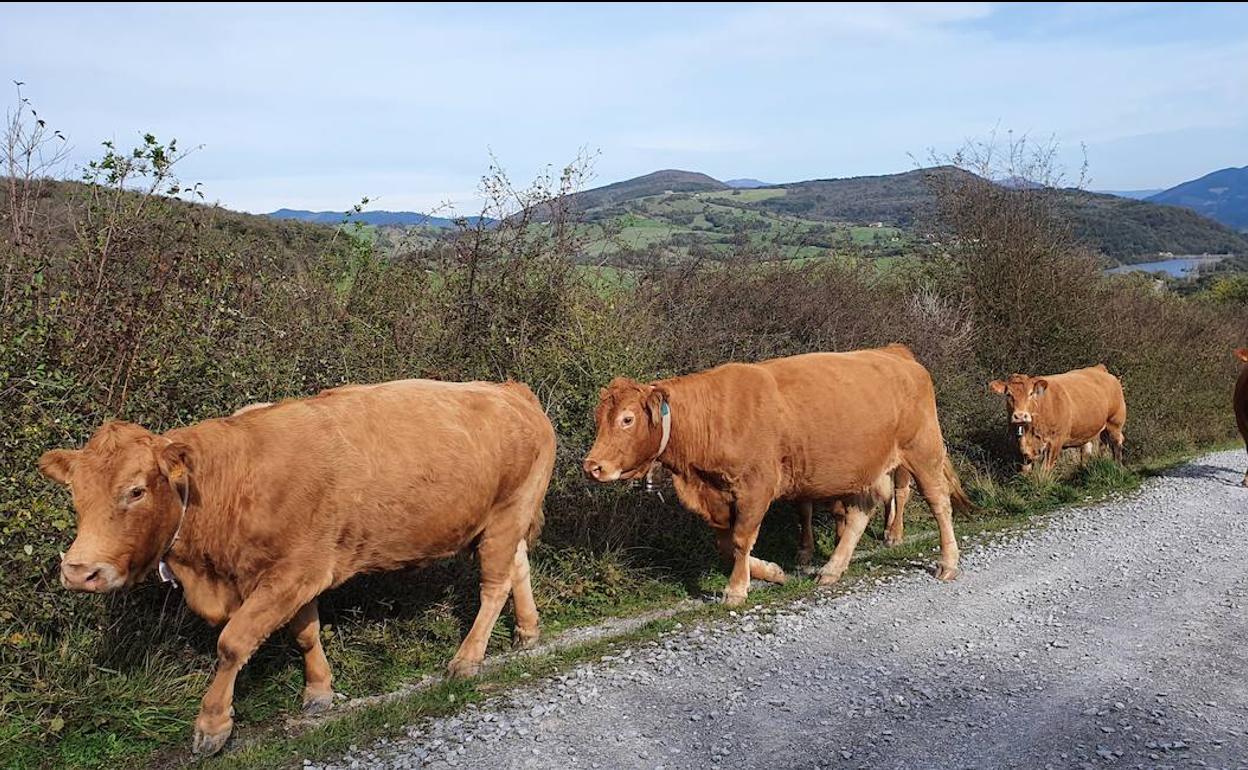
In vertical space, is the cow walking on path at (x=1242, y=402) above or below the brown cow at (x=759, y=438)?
below

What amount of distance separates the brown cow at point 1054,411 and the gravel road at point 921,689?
5.34 m

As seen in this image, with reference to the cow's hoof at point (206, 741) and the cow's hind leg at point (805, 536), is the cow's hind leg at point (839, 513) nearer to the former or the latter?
the cow's hind leg at point (805, 536)

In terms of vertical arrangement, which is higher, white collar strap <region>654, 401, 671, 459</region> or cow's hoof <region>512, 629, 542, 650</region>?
white collar strap <region>654, 401, 671, 459</region>

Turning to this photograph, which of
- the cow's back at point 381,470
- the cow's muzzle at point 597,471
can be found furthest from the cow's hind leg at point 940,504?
the cow's back at point 381,470

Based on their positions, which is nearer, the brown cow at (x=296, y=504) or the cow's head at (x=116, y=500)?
the cow's head at (x=116, y=500)

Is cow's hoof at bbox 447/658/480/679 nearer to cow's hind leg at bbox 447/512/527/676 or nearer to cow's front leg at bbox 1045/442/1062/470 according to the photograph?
cow's hind leg at bbox 447/512/527/676

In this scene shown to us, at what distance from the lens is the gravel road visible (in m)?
4.86

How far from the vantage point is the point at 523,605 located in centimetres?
688

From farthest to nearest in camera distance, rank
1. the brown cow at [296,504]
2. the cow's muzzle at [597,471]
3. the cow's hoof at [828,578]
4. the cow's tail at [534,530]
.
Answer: the cow's hoof at [828,578] → the cow's muzzle at [597,471] → the cow's tail at [534,530] → the brown cow at [296,504]

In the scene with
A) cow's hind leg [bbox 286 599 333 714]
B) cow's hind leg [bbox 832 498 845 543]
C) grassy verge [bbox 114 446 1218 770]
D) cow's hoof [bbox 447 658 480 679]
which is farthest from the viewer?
cow's hind leg [bbox 832 498 845 543]

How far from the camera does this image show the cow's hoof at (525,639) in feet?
22.4

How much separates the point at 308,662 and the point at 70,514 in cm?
183

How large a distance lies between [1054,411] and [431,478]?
11.9 metres

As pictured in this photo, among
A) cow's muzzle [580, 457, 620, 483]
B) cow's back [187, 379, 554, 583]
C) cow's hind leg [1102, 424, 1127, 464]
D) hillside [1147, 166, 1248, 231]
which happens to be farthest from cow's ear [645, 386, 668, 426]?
hillside [1147, 166, 1248, 231]
